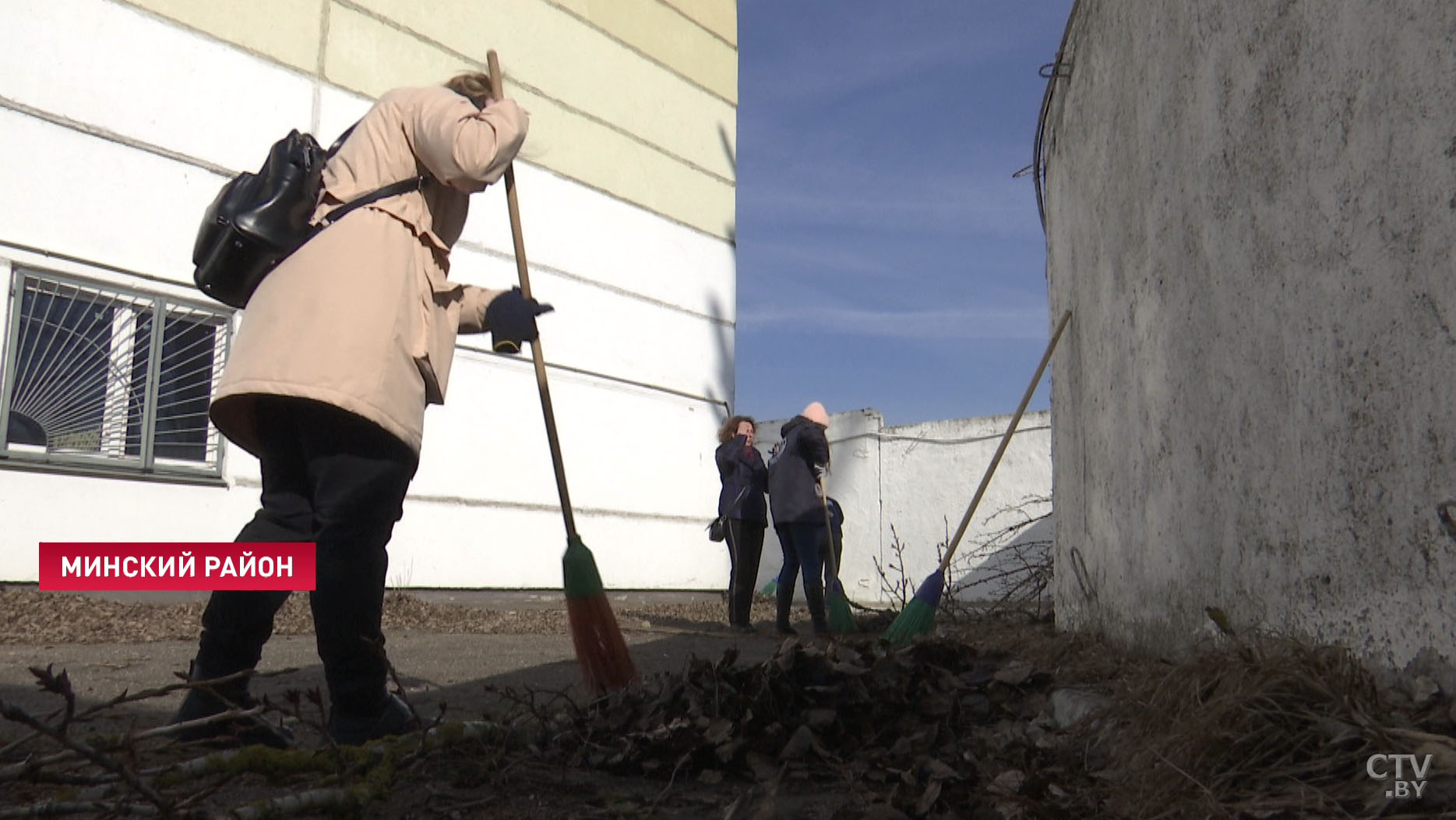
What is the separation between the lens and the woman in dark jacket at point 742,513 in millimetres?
7148

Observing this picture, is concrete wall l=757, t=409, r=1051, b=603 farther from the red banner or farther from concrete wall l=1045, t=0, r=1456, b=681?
concrete wall l=1045, t=0, r=1456, b=681

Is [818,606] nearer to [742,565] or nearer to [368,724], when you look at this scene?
[742,565]

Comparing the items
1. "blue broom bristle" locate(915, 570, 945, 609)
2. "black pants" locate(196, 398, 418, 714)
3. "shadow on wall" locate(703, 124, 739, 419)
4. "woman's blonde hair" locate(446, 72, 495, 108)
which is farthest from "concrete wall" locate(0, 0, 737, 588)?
"black pants" locate(196, 398, 418, 714)

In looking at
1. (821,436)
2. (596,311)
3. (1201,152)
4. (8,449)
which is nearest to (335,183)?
(1201,152)

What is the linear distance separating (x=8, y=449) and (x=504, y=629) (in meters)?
2.84

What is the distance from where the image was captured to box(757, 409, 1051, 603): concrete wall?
40.1 ft

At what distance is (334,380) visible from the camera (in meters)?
2.28

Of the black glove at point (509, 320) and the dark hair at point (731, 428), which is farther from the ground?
the dark hair at point (731, 428)

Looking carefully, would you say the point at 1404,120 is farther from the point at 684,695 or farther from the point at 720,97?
the point at 720,97

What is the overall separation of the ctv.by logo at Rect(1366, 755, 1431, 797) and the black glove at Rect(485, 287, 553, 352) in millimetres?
2046

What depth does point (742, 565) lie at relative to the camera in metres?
7.19

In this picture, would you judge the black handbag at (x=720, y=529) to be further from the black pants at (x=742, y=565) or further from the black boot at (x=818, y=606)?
the black boot at (x=818, y=606)

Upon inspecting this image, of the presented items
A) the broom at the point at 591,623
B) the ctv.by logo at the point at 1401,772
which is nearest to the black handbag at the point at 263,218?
the broom at the point at 591,623

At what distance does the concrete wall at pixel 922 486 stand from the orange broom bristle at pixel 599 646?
9350 millimetres
